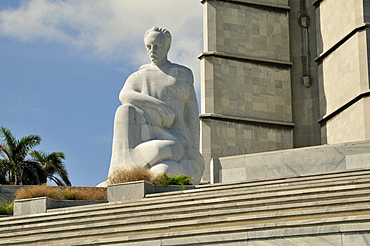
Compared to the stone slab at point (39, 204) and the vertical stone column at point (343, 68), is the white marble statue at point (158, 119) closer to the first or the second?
the stone slab at point (39, 204)

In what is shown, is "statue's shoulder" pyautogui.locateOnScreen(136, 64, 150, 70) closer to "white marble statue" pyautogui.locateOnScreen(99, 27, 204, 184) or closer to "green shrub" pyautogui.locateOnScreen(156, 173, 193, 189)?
"white marble statue" pyautogui.locateOnScreen(99, 27, 204, 184)

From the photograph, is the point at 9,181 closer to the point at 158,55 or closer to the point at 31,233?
the point at 158,55

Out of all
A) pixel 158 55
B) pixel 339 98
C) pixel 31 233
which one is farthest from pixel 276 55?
pixel 31 233

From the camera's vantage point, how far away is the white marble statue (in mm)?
→ 17594

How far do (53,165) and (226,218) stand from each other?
15.3 m

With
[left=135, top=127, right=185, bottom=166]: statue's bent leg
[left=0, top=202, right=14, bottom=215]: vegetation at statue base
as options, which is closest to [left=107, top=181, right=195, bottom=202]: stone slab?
[left=0, top=202, right=14, bottom=215]: vegetation at statue base

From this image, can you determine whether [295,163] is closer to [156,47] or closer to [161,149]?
[161,149]

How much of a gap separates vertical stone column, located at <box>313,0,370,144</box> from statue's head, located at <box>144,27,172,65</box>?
650 centimetres

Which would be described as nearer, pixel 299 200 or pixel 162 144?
pixel 299 200

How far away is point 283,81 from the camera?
88.5 ft

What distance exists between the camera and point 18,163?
2408 centimetres

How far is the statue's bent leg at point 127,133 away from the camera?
17.9 metres

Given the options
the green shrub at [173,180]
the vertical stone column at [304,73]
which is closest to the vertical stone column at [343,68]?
the vertical stone column at [304,73]

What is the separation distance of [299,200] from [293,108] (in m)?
15.9
